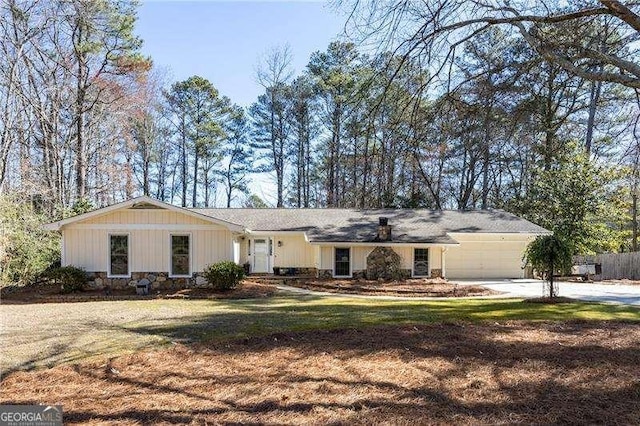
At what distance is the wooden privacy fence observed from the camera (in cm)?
2091

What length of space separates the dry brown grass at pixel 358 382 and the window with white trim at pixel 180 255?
9430mm

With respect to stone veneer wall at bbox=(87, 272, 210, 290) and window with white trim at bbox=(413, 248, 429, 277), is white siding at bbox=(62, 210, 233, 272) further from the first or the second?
window with white trim at bbox=(413, 248, 429, 277)

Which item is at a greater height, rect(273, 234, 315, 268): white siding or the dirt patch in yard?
rect(273, 234, 315, 268): white siding

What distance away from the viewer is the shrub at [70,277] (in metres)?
14.4

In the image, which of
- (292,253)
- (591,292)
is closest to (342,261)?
(292,253)

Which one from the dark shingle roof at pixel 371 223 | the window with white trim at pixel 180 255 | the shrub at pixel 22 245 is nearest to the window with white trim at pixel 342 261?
the dark shingle roof at pixel 371 223

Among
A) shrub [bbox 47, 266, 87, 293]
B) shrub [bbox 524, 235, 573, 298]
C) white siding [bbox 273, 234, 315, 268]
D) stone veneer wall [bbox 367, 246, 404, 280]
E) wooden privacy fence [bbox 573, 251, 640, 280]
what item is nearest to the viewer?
shrub [bbox 524, 235, 573, 298]

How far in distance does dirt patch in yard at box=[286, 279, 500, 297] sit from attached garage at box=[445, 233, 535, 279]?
9.67ft

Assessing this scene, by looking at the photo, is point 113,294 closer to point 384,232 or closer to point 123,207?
point 123,207

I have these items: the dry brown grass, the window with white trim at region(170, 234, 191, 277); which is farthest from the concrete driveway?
the window with white trim at region(170, 234, 191, 277)

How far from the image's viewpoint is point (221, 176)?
35.0 m

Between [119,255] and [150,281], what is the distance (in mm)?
1467

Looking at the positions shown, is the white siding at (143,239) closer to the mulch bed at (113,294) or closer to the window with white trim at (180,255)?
the window with white trim at (180,255)

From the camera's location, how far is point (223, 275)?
573 inches
